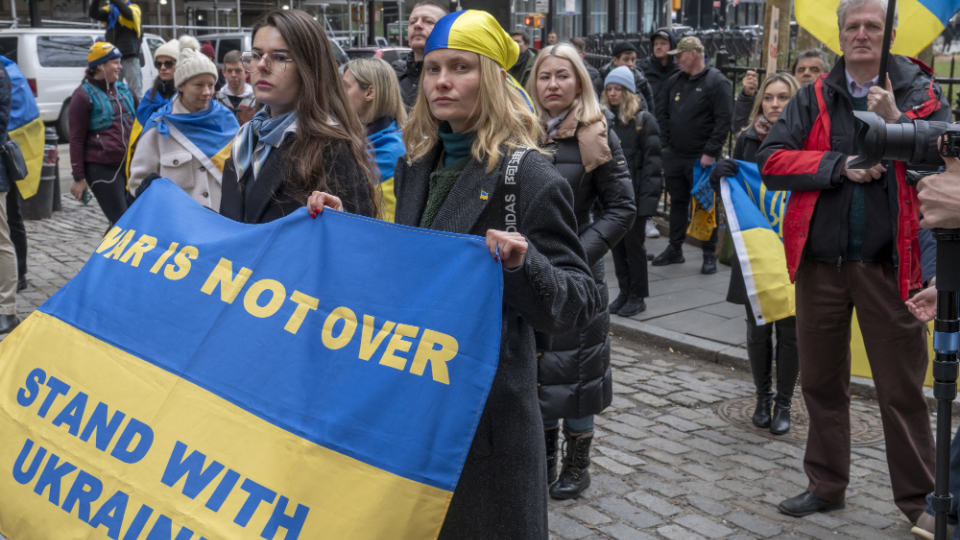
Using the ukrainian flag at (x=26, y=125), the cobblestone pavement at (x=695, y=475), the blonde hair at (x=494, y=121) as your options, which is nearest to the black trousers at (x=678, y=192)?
the cobblestone pavement at (x=695, y=475)

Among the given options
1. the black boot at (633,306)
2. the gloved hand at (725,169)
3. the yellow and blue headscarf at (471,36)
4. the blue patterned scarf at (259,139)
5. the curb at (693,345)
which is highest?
the yellow and blue headscarf at (471,36)

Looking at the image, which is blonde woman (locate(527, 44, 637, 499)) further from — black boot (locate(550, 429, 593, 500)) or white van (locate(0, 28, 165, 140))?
white van (locate(0, 28, 165, 140))

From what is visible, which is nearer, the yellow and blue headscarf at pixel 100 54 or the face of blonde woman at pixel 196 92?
the face of blonde woman at pixel 196 92

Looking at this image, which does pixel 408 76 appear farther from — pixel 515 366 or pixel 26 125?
pixel 515 366

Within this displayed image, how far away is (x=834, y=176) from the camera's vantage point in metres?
3.97

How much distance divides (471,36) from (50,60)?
1981cm

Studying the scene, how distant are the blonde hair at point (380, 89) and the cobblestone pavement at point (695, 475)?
84.3 inches

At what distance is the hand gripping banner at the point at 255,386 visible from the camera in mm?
2285

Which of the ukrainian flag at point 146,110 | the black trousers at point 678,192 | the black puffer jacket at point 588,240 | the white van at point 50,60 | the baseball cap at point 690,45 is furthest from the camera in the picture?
the white van at point 50,60

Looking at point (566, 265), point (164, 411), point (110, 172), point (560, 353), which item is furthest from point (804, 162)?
point (110, 172)

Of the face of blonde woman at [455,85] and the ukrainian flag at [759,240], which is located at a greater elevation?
the face of blonde woman at [455,85]

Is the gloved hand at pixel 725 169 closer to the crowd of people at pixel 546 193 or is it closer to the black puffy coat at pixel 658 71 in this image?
the crowd of people at pixel 546 193

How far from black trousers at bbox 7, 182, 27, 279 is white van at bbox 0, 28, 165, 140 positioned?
12.0 metres

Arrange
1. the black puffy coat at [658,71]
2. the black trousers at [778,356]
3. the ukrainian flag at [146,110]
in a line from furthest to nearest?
1. the black puffy coat at [658,71]
2. the ukrainian flag at [146,110]
3. the black trousers at [778,356]
